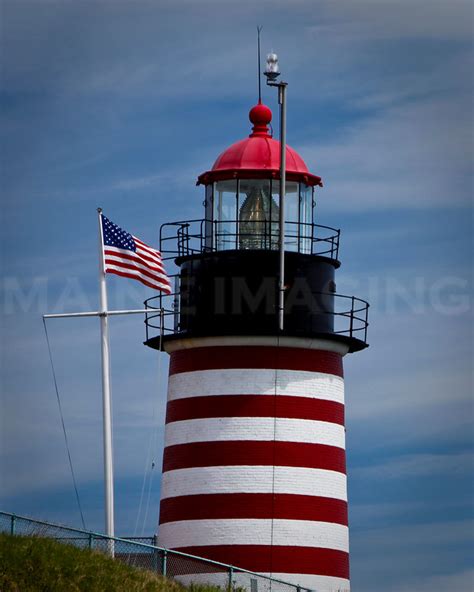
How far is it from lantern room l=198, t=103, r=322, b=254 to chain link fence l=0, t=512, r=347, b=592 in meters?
5.97

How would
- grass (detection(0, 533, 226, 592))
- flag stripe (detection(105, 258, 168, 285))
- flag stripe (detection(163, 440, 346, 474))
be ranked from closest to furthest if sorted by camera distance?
grass (detection(0, 533, 226, 592)) < flag stripe (detection(163, 440, 346, 474)) < flag stripe (detection(105, 258, 168, 285))

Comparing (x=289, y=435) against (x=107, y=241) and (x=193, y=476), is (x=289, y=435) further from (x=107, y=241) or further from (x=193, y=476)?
(x=107, y=241)

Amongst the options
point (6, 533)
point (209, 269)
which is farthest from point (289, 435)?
point (6, 533)

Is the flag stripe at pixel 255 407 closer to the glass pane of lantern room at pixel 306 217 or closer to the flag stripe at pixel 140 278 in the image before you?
the flag stripe at pixel 140 278

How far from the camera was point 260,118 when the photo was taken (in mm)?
32438

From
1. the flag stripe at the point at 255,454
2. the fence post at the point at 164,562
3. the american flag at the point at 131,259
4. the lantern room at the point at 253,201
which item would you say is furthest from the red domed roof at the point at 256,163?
the fence post at the point at 164,562

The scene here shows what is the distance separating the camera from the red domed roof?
3141 centimetres

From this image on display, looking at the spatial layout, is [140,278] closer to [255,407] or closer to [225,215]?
[225,215]

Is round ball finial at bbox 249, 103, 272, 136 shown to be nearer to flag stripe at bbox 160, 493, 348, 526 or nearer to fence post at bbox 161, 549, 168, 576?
flag stripe at bbox 160, 493, 348, 526

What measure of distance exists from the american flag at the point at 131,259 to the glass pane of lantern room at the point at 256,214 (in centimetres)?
165

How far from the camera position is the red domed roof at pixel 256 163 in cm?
3141

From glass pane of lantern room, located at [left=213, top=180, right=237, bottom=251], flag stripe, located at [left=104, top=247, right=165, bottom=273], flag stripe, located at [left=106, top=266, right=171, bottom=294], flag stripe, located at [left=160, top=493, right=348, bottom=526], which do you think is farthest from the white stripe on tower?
glass pane of lantern room, located at [left=213, top=180, right=237, bottom=251]

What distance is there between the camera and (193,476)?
30688mm

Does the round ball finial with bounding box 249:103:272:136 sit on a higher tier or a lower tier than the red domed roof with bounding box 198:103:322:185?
higher
